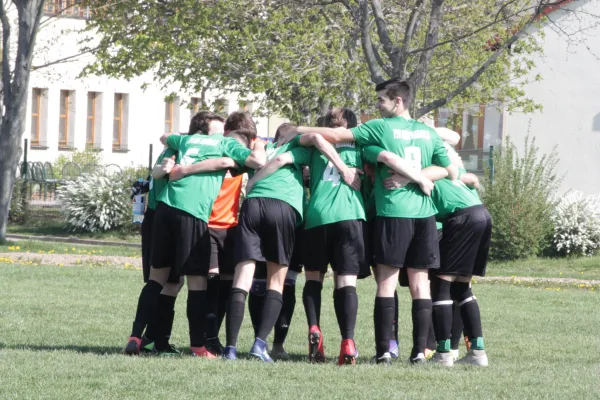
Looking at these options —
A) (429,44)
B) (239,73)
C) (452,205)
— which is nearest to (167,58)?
(239,73)

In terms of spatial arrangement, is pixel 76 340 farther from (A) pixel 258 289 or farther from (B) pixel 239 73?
(B) pixel 239 73

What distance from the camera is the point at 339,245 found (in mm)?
7973

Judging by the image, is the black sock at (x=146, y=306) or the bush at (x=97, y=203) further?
the bush at (x=97, y=203)

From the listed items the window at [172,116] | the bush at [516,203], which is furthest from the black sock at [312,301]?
the window at [172,116]

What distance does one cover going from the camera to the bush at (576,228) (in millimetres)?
23234

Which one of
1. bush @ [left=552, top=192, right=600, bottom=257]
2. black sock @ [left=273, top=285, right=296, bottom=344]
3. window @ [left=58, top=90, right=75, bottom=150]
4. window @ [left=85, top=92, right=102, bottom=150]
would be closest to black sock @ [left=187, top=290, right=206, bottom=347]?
black sock @ [left=273, top=285, right=296, bottom=344]

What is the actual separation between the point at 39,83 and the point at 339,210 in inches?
1593

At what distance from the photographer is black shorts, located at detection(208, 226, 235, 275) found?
330 inches

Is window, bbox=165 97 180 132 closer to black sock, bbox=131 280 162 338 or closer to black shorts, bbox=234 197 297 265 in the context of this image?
black sock, bbox=131 280 162 338

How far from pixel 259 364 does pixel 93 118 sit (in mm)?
43334

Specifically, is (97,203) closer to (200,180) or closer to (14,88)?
(14,88)

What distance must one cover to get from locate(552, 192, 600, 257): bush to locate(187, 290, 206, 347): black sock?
16.1 m

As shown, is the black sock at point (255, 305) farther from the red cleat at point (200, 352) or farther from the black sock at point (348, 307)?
the black sock at point (348, 307)

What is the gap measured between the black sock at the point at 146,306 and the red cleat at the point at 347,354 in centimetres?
149
